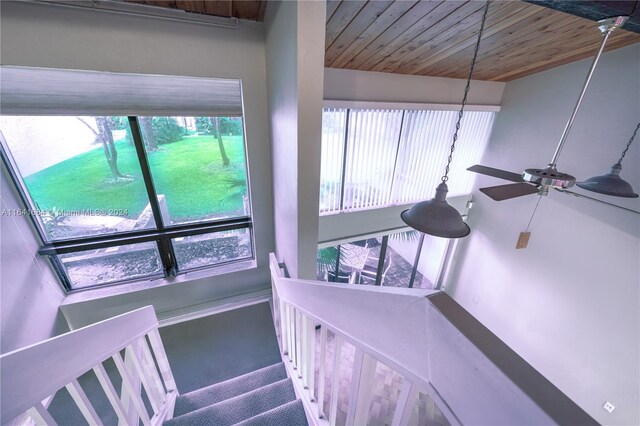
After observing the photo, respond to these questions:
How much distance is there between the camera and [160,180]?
8.34 feet

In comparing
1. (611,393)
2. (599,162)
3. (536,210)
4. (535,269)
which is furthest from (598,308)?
(599,162)

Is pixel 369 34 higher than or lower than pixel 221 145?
higher

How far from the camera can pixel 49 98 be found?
6.31 feet

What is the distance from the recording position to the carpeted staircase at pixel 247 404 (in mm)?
1508

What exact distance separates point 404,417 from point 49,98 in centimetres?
303

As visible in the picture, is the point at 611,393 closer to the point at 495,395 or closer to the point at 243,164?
the point at 495,395

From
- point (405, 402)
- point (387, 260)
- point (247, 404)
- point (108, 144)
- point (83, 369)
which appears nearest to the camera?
point (405, 402)

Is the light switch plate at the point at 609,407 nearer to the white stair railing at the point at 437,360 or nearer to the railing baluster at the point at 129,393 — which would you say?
the white stair railing at the point at 437,360

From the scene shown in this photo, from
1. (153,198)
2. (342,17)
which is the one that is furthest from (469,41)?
(153,198)

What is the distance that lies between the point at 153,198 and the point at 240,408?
2.09 m

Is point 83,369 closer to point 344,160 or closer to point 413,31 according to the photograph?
point 344,160

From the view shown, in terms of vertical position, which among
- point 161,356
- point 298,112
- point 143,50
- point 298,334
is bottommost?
point 161,356

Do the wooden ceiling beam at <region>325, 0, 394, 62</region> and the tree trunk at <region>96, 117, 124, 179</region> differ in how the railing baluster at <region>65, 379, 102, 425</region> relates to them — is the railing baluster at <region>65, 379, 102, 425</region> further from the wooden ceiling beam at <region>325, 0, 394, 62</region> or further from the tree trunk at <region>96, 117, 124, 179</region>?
the wooden ceiling beam at <region>325, 0, 394, 62</region>

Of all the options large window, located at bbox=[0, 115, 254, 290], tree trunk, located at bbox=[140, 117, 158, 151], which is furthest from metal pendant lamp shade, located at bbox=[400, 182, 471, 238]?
tree trunk, located at bbox=[140, 117, 158, 151]
